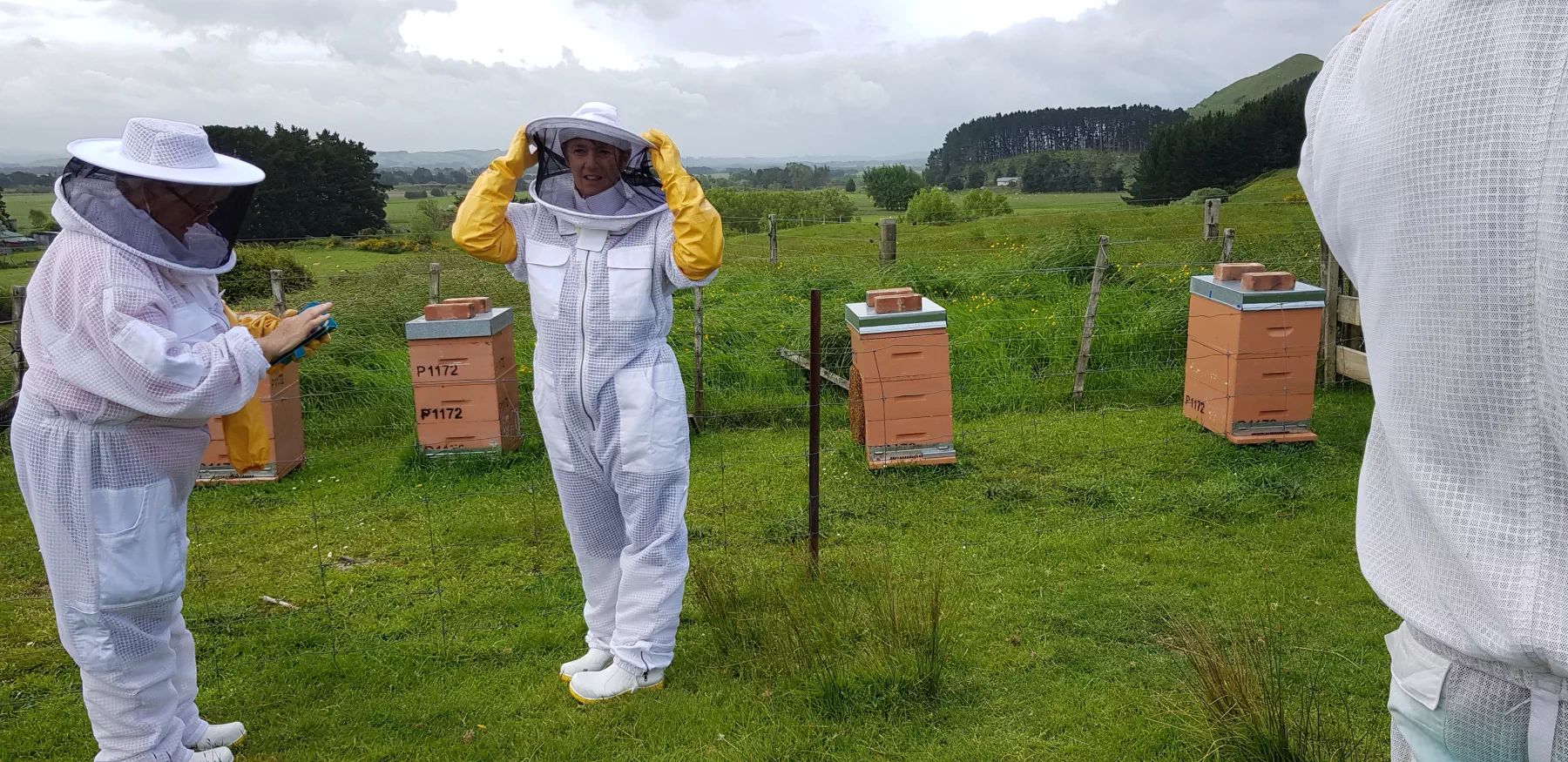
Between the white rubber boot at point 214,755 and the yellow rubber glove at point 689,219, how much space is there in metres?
2.13

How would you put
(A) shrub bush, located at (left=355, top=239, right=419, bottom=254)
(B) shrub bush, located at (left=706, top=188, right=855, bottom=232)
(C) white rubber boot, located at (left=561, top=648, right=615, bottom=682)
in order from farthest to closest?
(B) shrub bush, located at (left=706, top=188, right=855, bottom=232), (A) shrub bush, located at (left=355, top=239, right=419, bottom=254), (C) white rubber boot, located at (left=561, top=648, right=615, bottom=682)

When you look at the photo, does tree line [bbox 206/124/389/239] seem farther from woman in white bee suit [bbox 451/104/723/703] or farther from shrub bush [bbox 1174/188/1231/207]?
shrub bush [bbox 1174/188/1231/207]

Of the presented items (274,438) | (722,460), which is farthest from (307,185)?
(722,460)

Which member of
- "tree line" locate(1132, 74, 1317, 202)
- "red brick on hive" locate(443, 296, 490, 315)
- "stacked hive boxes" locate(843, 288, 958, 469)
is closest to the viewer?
"stacked hive boxes" locate(843, 288, 958, 469)

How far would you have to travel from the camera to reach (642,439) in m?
3.35

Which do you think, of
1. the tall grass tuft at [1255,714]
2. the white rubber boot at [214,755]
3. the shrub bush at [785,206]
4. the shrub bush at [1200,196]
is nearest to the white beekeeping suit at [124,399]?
the white rubber boot at [214,755]

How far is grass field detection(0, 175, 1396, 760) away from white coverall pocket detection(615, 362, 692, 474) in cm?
84

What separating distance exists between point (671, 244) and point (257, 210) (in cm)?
1120

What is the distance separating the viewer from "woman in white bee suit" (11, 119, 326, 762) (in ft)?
8.71

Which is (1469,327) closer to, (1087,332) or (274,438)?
(274,438)

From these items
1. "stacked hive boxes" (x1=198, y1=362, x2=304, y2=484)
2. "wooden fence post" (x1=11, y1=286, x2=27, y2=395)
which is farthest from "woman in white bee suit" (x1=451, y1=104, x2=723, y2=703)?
"wooden fence post" (x1=11, y1=286, x2=27, y2=395)

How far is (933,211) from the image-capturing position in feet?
68.5

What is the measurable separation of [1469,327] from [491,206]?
2846 mm

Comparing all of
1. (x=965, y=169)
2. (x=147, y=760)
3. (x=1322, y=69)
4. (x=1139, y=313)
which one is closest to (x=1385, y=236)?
(x=1322, y=69)
